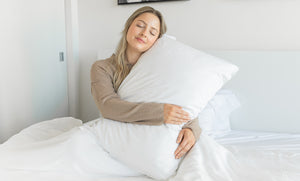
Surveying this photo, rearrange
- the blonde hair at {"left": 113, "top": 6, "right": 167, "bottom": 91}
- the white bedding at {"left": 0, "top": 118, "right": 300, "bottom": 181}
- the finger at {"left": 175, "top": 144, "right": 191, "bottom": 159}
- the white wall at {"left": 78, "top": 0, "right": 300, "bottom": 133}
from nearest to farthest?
the white bedding at {"left": 0, "top": 118, "right": 300, "bottom": 181}
the finger at {"left": 175, "top": 144, "right": 191, "bottom": 159}
the blonde hair at {"left": 113, "top": 6, "right": 167, "bottom": 91}
the white wall at {"left": 78, "top": 0, "right": 300, "bottom": 133}

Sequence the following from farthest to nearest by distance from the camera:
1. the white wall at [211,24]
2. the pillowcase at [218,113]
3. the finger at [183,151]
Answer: the white wall at [211,24], the pillowcase at [218,113], the finger at [183,151]

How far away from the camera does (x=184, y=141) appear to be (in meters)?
0.94

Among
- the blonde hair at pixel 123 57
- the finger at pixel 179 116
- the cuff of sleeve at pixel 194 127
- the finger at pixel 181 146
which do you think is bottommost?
the finger at pixel 181 146

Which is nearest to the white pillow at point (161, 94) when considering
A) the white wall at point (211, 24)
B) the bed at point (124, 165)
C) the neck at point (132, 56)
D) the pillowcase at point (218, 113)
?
the bed at point (124, 165)

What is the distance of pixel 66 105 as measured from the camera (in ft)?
6.54

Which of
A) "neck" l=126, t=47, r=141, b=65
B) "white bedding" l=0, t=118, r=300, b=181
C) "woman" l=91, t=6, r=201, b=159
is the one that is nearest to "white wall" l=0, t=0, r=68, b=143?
"white bedding" l=0, t=118, r=300, b=181

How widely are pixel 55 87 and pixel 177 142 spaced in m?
1.25

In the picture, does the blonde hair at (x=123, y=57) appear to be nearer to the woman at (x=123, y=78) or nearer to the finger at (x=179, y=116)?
the woman at (x=123, y=78)

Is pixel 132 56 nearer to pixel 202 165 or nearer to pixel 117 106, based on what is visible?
pixel 117 106

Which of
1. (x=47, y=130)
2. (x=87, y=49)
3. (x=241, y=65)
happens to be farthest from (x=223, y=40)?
(x=47, y=130)

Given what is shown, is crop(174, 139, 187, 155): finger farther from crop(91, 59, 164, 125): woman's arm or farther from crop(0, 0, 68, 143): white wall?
crop(0, 0, 68, 143): white wall

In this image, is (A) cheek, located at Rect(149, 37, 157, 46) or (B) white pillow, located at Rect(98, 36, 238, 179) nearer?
(B) white pillow, located at Rect(98, 36, 238, 179)

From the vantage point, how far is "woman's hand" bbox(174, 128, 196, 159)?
0.91 meters

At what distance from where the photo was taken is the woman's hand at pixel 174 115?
2.99 feet
